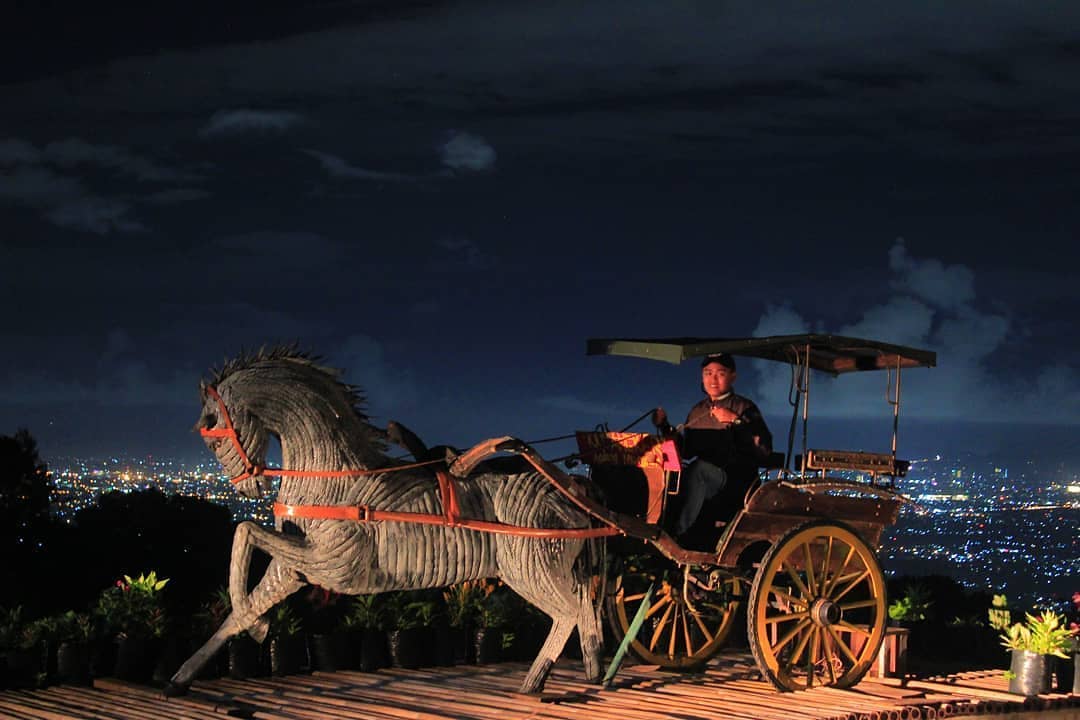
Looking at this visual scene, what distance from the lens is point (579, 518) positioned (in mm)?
9484

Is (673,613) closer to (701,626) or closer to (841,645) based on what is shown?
(701,626)

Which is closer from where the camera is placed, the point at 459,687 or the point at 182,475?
the point at 459,687

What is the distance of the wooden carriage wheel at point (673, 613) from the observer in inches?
406

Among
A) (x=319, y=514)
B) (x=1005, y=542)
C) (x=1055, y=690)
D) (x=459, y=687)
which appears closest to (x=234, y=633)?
(x=319, y=514)

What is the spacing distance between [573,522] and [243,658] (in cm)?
237

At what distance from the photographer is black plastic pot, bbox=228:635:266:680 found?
9805mm

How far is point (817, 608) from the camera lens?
9.80 metres

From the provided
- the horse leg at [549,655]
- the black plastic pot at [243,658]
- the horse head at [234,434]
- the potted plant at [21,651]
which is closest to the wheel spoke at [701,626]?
the horse leg at [549,655]

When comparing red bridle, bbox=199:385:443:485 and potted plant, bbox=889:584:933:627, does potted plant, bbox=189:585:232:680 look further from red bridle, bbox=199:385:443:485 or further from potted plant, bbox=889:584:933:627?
potted plant, bbox=889:584:933:627

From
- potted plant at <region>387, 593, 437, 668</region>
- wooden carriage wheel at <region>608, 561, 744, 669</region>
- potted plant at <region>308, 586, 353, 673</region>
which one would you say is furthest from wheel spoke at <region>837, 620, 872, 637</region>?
potted plant at <region>308, 586, 353, 673</region>

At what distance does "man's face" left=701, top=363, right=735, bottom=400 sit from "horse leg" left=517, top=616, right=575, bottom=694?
198cm

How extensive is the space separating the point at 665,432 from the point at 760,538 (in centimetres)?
92

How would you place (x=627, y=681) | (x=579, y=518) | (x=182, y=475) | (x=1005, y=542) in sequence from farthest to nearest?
(x=1005, y=542), (x=182, y=475), (x=627, y=681), (x=579, y=518)

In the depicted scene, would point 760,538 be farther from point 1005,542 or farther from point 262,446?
point 1005,542
